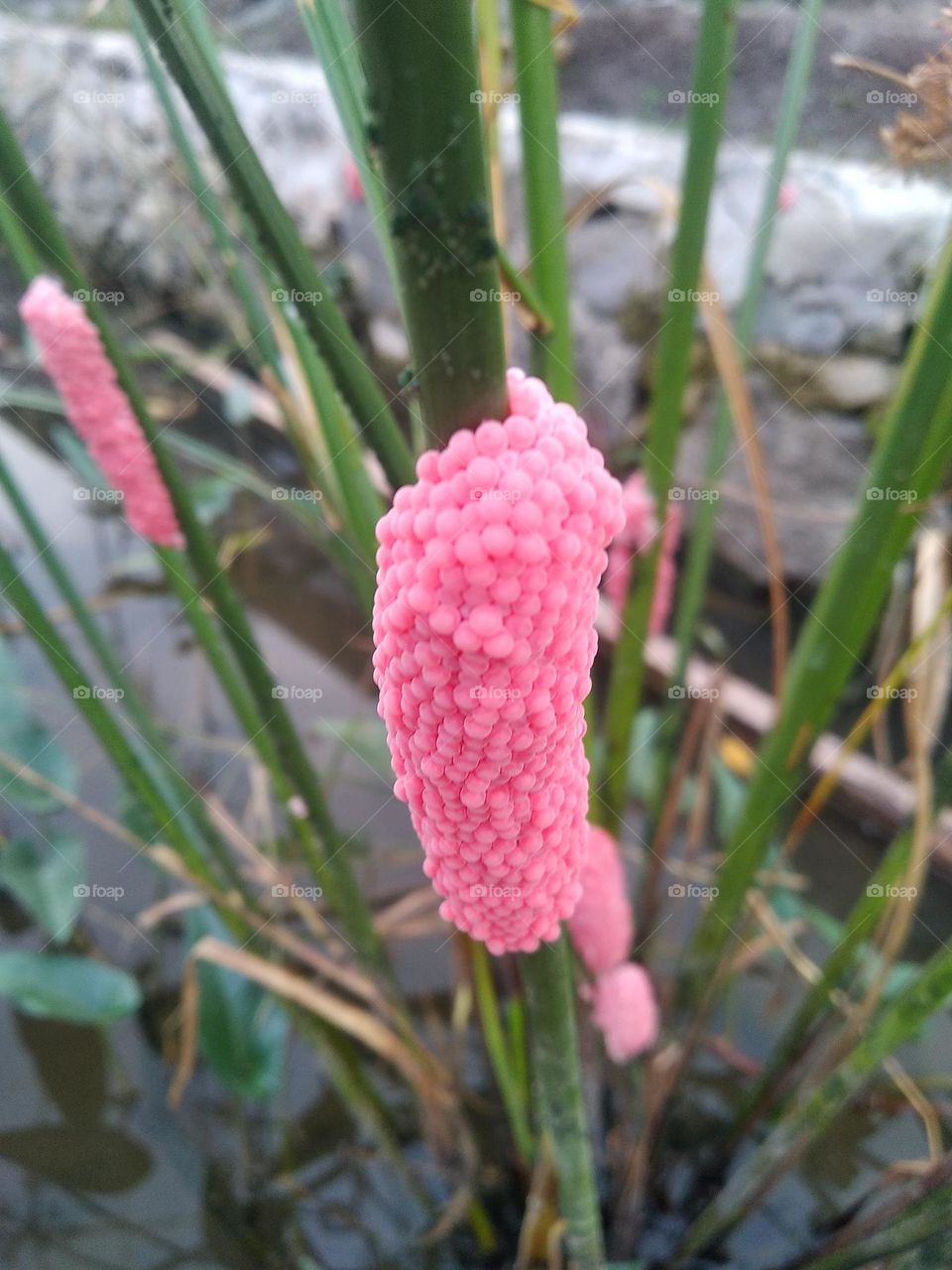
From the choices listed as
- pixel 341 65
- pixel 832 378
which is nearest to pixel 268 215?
pixel 341 65

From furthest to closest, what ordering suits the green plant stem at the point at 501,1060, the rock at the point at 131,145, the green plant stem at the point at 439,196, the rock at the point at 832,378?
the rock at the point at 131,145 < the rock at the point at 832,378 < the green plant stem at the point at 501,1060 < the green plant stem at the point at 439,196

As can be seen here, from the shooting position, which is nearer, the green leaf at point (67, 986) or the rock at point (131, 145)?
the green leaf at point (67, 986)

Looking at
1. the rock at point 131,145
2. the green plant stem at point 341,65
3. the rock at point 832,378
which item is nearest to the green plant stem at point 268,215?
the green plant stem at point 341,65

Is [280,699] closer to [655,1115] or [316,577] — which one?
[655,1115]

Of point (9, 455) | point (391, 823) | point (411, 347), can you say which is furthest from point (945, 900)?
point (9, 455)

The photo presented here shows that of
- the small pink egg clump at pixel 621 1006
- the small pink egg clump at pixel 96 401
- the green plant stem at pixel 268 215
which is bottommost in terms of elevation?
the small pink egg clump at pixel 621 1006

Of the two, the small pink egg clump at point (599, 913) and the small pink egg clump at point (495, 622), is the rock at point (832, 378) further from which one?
the small pink egg clump at point (495, 622)
